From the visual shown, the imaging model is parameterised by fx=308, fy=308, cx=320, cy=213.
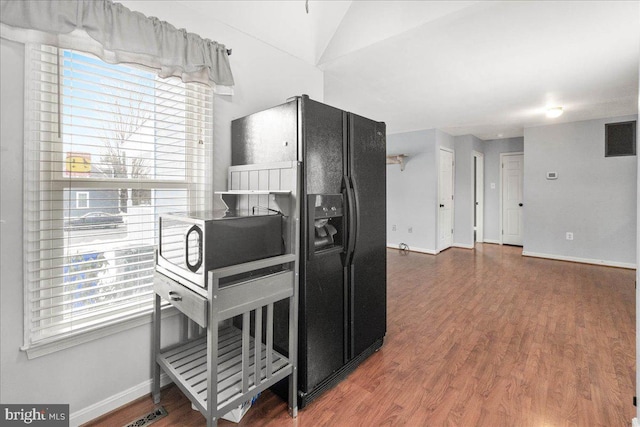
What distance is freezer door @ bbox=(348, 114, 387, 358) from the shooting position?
2.01m

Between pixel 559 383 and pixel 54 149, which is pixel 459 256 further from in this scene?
pixel 54 149

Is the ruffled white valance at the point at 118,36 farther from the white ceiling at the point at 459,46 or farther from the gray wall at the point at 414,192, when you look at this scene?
the gray wall at the point at 414,192

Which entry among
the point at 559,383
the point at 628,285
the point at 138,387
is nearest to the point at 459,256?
the point at 628,285

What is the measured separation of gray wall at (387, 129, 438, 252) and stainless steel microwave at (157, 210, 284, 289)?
4.80 meters

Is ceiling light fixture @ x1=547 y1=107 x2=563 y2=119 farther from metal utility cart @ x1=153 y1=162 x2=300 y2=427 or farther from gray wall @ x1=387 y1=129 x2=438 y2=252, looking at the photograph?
metal utility cart @ x1=153 y1=162 x2=300 y2=427

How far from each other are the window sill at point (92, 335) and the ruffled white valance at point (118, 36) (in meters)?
A: 1.39

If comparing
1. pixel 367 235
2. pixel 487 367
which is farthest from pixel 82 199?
pixel 487 367

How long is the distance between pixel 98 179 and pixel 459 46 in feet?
9.25

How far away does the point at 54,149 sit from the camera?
1491mm

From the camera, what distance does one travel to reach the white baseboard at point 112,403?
160 centimetres

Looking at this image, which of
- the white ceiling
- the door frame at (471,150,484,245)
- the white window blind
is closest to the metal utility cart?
the white window blind

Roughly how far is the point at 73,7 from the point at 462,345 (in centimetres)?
321

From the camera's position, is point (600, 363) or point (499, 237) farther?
point (499, 237)

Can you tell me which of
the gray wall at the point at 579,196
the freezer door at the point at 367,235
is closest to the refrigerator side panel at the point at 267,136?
the freezer door at the point at 367,235
